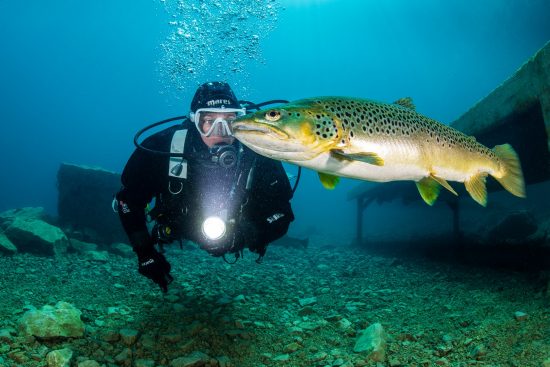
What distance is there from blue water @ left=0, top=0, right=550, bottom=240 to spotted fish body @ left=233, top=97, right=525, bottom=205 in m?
22.7

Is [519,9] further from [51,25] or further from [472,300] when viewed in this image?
[51,25]

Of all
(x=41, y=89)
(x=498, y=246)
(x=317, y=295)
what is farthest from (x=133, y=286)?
(x=41, y=89)

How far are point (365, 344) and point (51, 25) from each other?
14079 cm

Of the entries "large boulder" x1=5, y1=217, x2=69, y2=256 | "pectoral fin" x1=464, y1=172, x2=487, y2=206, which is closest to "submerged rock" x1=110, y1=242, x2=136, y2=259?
Result: "large boulder" x1=5, y1=217, x2=69, y2=256

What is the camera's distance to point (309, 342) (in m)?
3.24

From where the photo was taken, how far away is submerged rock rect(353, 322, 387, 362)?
2774 mm

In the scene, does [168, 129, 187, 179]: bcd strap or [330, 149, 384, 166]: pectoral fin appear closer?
[330, 149, 384, 166]: pectoral fin

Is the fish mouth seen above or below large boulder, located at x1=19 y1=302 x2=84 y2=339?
above

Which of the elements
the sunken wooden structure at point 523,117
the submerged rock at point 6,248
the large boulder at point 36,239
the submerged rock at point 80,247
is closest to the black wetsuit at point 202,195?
the sunken wooden structure at point 523,117

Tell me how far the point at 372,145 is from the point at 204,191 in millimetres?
2429

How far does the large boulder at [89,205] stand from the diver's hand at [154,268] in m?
7.64

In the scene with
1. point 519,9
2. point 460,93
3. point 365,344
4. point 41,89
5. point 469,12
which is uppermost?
point 460,93

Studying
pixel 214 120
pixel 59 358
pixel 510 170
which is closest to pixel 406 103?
pixel 510 170

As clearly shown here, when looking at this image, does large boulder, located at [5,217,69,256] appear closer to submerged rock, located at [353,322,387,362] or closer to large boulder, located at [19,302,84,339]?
large boulder, located at [19,302,84,339]
